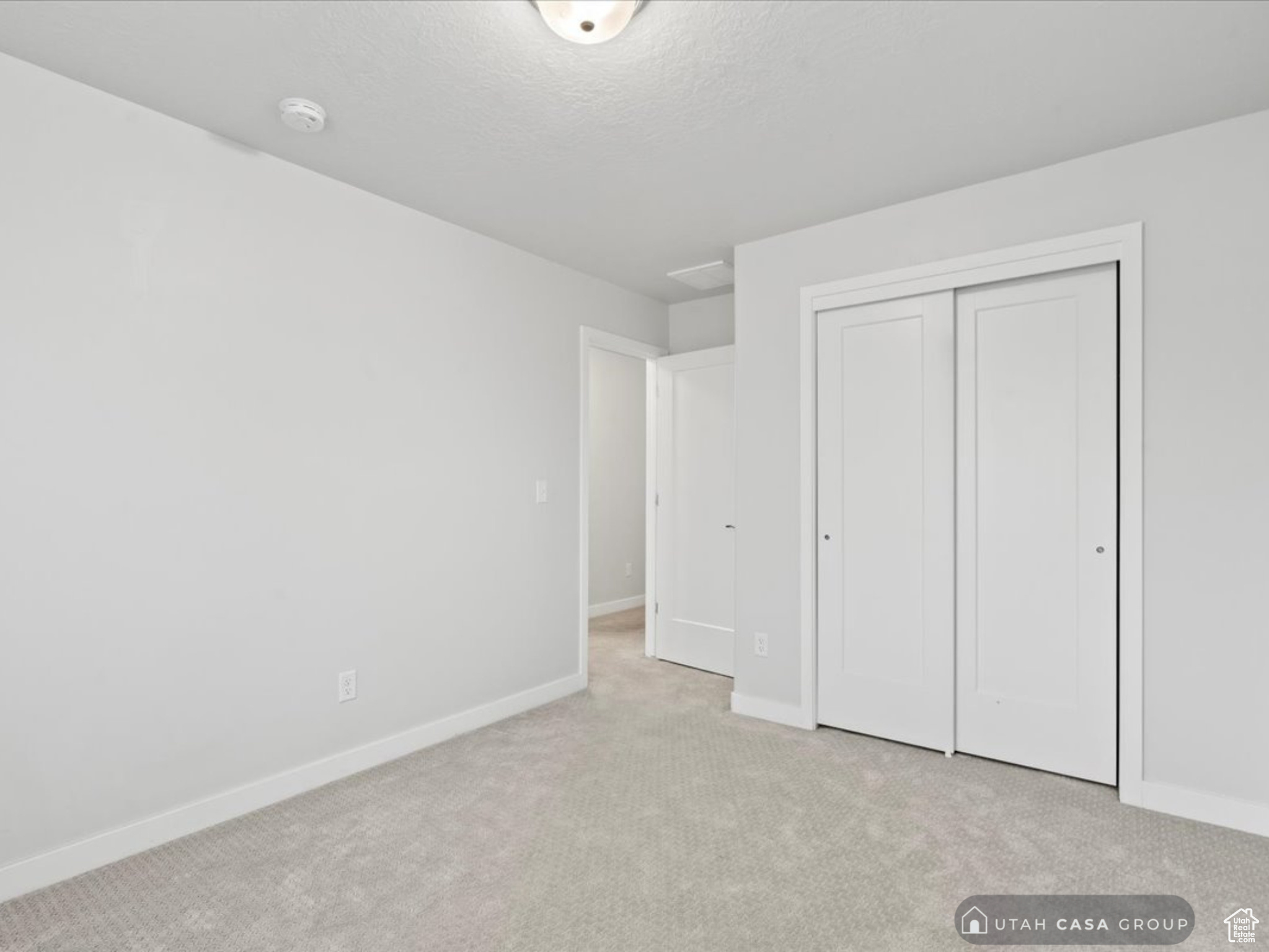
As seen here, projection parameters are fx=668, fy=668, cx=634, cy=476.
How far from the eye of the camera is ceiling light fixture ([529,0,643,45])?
1724 millimetres

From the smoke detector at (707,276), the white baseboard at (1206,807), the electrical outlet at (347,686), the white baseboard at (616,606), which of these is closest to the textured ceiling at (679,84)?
the smoke detector at (707,276)

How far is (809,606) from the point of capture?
3348mm

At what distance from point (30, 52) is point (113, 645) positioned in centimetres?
183

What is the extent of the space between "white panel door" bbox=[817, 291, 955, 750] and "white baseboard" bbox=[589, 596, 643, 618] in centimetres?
303

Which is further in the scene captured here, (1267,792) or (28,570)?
(1267,792)

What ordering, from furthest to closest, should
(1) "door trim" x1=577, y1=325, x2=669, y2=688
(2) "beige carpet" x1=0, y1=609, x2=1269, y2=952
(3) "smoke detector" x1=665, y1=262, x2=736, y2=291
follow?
(1) "door trim" x1=577, y1=325, x2=669, y2=688
(3) "smoke detector" x1=665, y1=262, x2=736, y2=291
(2) "beige carpet" x1=0, y1=609, x2=1269, y2=952

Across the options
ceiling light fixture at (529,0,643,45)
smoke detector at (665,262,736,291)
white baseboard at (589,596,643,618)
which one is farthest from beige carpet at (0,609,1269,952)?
white baseboard at (589,596,643,618)

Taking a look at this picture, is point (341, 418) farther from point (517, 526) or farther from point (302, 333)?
point (517, 526)

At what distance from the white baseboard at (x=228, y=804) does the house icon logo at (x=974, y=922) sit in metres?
2.27

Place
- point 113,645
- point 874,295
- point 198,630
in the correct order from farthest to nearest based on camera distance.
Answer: point 874,295, point 198,630, point 113,645

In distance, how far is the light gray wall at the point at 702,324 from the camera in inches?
176

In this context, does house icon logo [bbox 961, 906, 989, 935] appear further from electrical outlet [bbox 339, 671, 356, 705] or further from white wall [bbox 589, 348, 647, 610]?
white wall [bbox 589, 348, 647, 610]

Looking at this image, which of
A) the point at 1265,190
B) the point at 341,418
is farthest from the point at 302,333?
the point at 1265,190

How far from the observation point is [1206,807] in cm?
240
